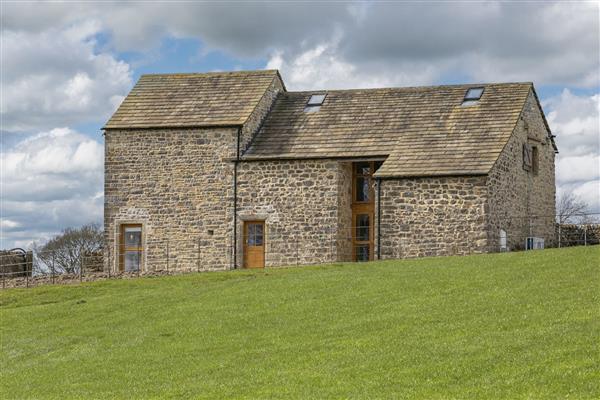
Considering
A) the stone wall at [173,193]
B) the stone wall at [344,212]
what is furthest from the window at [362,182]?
the stone wall at [173,193]

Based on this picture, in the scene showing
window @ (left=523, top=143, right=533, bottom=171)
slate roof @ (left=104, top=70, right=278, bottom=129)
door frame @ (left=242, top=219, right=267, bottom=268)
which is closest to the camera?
door frame @ (left=242, top=219, right=267, bottom=268)

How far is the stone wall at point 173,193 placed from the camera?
135 feet

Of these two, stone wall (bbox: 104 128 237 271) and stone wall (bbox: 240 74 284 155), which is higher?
stone wall (bbox: 240 74 284 155)

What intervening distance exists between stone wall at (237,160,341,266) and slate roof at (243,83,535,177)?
2.02ft

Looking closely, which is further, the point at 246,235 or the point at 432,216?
the point at 246,235

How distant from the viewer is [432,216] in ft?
123

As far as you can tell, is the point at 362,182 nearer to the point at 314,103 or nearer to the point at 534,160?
the point at 314,103

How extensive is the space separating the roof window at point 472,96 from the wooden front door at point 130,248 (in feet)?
46.8

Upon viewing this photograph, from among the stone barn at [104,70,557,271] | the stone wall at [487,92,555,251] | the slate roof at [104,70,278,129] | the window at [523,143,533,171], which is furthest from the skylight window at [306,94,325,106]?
the window at [523,143,533,171]

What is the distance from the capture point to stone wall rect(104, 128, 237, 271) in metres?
41.0

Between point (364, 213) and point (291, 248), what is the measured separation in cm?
340

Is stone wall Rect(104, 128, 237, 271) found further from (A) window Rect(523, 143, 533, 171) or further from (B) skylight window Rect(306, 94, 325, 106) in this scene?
(A) window Rect(523, 143, 533, 171)

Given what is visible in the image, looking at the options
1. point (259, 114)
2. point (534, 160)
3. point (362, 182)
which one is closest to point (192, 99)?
point (259, 114)

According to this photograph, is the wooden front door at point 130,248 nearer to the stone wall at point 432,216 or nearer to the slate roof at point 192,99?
the slate roof at point 192,99
